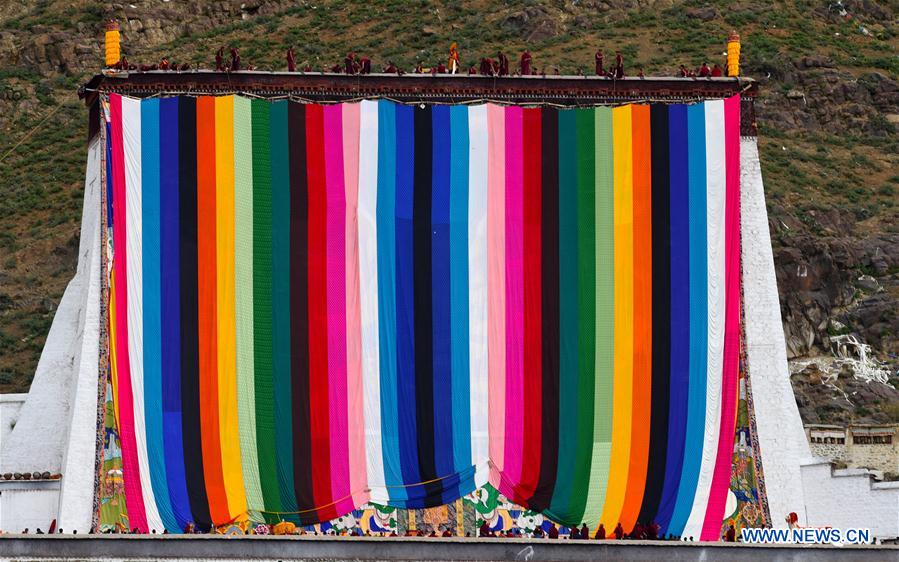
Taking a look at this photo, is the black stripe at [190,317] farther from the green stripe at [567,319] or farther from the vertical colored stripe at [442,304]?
the green stripe at [567,319]

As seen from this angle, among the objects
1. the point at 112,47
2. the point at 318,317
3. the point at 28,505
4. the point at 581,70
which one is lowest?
the point at 28,505

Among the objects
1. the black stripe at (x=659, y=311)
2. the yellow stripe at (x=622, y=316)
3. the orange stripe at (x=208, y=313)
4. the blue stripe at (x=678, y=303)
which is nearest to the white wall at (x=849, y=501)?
the blue stripe at (x=678, y=303)

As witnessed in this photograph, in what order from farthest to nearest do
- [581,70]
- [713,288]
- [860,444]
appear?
[581,70], [860,444], [713,288]

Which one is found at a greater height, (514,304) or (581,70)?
(581,70)

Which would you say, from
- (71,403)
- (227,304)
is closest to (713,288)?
(227,304)

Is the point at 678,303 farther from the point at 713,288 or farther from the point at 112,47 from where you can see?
the point at 112,47

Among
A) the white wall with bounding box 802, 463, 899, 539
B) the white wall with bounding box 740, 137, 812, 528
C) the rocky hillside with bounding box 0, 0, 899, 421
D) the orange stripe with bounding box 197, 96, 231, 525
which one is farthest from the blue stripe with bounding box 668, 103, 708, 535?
the rocky hillside with bounding box 0, 0, 899, 421
